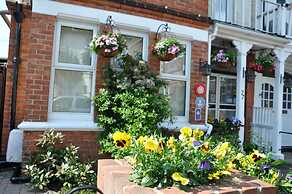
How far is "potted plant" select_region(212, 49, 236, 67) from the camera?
830cm

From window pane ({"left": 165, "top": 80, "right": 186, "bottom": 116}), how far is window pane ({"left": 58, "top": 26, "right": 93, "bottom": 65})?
6.43 ft

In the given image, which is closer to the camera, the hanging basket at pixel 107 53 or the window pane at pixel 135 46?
the hanging basket at pixel 107 53

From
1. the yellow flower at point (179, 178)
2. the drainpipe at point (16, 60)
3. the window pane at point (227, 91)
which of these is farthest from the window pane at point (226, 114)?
the yellow flower at point (179, 178)

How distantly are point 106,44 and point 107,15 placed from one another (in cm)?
98

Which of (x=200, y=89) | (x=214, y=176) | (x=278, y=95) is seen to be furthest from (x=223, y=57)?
(x=214, y=176)

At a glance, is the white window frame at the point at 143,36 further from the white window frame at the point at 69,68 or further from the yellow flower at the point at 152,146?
the yellow flower at the point at 152,146

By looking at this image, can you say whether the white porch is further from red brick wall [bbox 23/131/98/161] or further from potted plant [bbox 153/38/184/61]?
red brick wall [bbox 23/131/98/161]

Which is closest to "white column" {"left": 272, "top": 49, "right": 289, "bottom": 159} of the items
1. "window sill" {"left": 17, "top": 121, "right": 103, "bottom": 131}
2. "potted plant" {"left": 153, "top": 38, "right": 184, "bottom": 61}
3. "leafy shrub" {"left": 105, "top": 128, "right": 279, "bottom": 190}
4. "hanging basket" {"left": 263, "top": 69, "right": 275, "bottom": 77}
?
"hanging basket" {"left": 263, "top": 69, "right": 275, "bottom": 77}

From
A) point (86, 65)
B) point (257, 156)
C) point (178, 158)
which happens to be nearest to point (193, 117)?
point (86, 65)

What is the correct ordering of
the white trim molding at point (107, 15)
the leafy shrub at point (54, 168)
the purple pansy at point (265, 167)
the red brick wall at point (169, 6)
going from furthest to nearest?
the red brick wall at point (169, 6) → the white trim molding at point (107, 15) → the leafy shrub at point (54, 168) → the purple pansy at point (265, 167)

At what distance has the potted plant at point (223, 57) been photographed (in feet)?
27.2

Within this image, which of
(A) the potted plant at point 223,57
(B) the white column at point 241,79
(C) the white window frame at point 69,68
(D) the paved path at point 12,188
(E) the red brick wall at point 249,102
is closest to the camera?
(D) the paved path at point 12,188

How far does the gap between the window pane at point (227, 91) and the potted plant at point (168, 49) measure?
384cm

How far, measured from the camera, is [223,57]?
27.3ft
